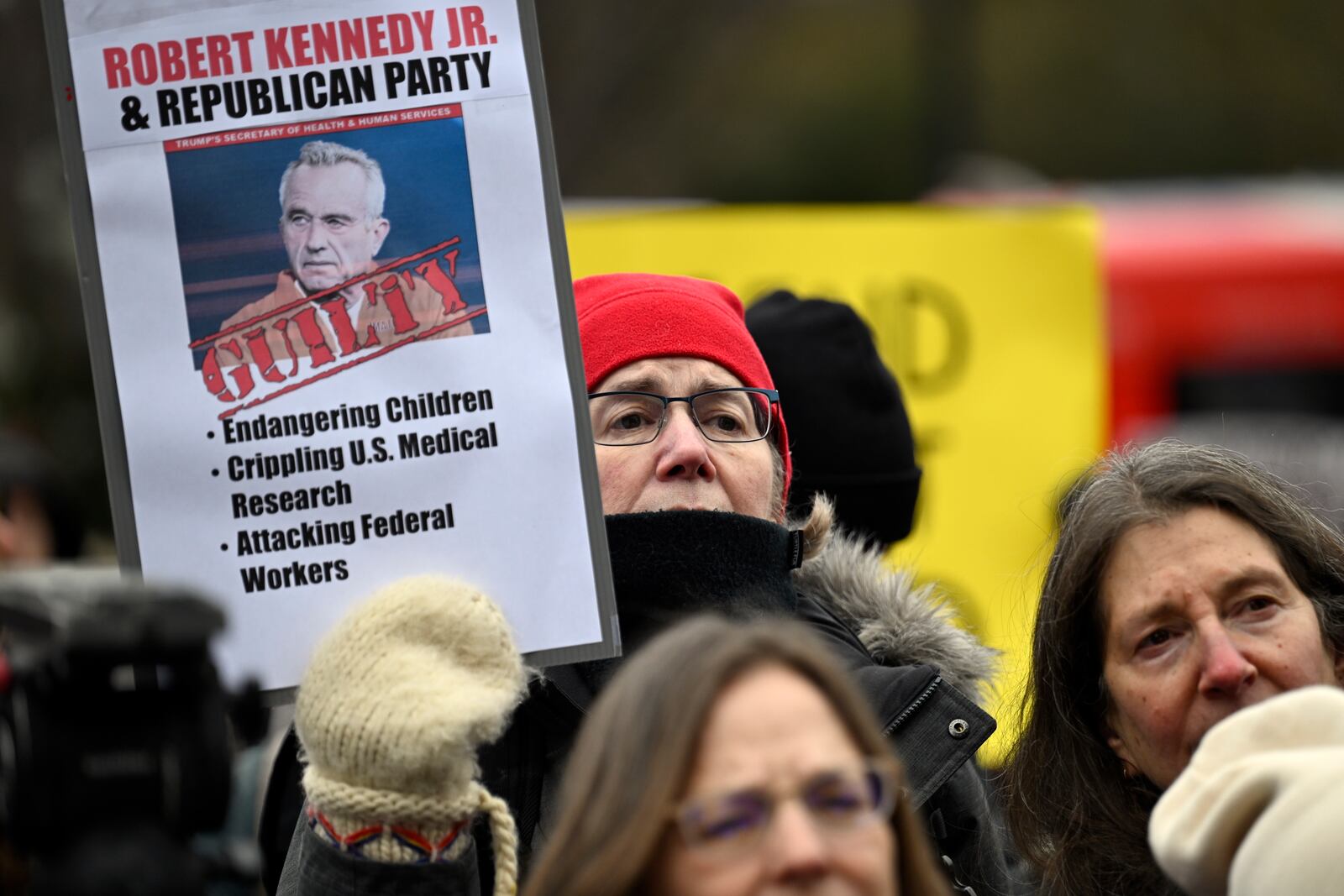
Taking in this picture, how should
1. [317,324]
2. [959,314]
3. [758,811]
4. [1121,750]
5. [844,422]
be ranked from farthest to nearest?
[959,314]
[844,422]
[1121,750]
[317,324]
[758,811]

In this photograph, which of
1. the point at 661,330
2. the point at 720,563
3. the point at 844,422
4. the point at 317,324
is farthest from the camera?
the point at 844,422

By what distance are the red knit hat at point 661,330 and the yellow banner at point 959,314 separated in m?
2.90

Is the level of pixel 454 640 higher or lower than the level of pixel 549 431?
lower

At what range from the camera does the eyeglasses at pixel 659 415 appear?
10.4 feet

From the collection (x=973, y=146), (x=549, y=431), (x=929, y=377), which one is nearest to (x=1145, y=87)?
(x=973, y=146)

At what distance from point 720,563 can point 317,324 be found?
76 cm

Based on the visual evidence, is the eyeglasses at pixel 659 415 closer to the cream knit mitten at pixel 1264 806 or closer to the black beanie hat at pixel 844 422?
the black beanie hat at pixel 844 422

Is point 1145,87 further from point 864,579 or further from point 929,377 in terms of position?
point 864,579

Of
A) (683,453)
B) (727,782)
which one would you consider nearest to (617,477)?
(683,453)

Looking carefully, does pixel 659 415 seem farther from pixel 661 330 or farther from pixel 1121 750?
pixel 1121 750

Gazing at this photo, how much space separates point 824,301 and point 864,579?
950 mm

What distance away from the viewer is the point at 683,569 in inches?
117

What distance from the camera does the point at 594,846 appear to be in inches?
79.5

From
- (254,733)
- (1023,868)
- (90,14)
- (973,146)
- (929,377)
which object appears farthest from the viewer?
(973,146)
